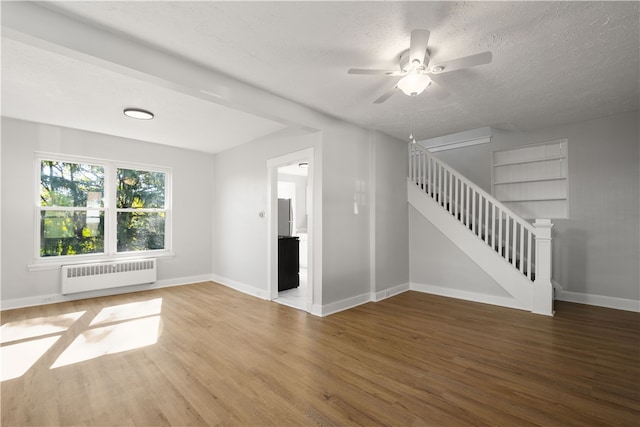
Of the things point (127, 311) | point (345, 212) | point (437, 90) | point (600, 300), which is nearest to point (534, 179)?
point (600, 300)

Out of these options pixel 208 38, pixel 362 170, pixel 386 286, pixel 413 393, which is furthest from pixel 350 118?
pixel 413 393

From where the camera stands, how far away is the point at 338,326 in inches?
134

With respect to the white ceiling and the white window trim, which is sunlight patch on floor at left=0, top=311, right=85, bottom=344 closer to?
the white window trim

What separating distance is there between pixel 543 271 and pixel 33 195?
23.1 ft

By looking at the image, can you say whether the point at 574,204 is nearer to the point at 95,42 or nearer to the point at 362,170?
the point at 362,170

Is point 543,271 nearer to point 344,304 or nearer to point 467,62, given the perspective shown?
point 344,304

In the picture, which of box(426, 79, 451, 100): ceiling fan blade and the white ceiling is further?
box(426, 79, 451, 100): ceiling fan blade

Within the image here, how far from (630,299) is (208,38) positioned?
5759 mm

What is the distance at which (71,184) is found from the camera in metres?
4.63

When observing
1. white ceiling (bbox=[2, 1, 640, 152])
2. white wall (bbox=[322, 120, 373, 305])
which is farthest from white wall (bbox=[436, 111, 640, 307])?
white wall (bbox=[322, 120, 373, 305])

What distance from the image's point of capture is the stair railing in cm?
392

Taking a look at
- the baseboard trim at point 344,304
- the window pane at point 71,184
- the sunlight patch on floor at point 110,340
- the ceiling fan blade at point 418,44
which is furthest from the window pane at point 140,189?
the ceiling fan blade at point 418,44

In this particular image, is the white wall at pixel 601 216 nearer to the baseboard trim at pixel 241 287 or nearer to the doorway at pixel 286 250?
the doorway at pixel 286 250

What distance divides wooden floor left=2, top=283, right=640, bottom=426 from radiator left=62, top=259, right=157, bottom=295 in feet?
1.89
